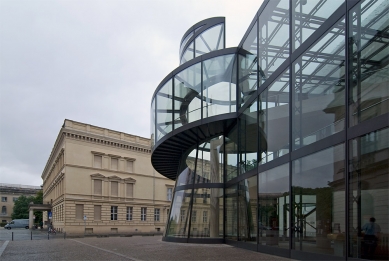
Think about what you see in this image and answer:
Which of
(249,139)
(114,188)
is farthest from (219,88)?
(114,188)

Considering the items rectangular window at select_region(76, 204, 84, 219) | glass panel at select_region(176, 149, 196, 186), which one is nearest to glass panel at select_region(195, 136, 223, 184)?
glass panel at select_region(176, 149, 196, 186)

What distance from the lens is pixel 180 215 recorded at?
2128 cm

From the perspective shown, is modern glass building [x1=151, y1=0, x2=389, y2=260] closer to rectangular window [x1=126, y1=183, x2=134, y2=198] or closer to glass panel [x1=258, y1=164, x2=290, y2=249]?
glass panel [x1=258, y1=164, x2=290, y2=249]

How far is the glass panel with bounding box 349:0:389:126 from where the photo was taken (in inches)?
334

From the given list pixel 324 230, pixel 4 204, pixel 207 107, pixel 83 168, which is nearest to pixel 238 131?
pixel 207 107

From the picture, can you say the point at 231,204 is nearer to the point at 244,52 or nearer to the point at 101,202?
the point at 244,52

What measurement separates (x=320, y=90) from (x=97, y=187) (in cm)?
4362

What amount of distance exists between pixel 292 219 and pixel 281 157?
2137mm

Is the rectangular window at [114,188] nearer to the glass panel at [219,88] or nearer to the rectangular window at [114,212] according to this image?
the rectangular window at [114,212]

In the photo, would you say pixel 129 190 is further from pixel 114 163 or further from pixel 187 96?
pixel 187 96

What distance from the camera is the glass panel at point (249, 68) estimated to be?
16.3 meters

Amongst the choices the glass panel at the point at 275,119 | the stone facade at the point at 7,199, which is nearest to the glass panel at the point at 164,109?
the glass panel at the point at 275,119

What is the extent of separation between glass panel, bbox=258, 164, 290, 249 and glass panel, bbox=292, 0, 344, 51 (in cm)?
426

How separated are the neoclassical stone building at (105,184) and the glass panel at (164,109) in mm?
25341
